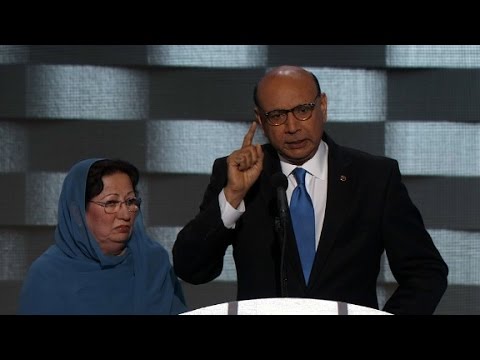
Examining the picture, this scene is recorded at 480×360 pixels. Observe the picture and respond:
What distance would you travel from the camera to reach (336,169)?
221 centimetres

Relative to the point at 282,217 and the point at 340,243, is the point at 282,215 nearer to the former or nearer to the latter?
the point at 282,217

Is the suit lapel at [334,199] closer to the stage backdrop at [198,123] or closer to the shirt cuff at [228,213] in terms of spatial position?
the shirt cuff at [228,213]

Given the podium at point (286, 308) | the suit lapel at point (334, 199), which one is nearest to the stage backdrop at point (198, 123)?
the suit lapel at point (334, 199)

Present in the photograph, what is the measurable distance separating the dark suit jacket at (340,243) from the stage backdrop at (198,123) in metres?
1.19

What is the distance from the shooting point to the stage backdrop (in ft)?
11.1

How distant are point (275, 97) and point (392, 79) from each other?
1.35 m

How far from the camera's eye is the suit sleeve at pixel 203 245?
6.88 feet

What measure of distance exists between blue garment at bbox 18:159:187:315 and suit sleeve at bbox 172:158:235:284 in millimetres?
304

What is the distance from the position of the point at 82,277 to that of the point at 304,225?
0.67m

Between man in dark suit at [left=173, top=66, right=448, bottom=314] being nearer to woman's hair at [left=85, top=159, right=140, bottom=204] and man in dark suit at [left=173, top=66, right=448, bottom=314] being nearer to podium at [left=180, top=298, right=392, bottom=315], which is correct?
woman's hair at [left=85, top=159, right=140, bottom=204]

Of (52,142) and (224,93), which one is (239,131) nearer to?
(224,93)

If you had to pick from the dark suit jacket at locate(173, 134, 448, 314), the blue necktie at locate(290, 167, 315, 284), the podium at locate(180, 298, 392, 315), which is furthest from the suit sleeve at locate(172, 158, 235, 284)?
the podium at locate(180, 298, 392, 315)
